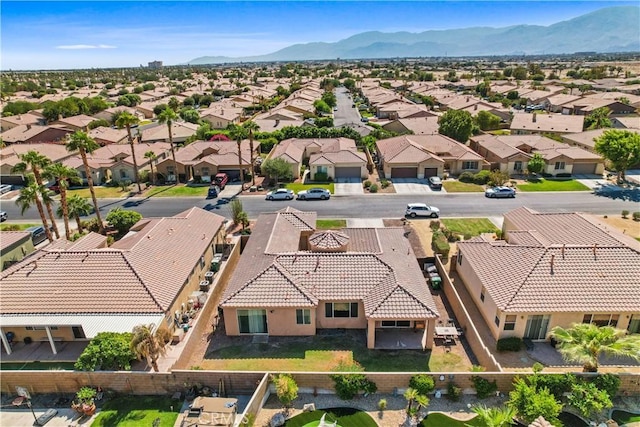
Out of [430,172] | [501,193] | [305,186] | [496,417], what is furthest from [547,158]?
[496,417]

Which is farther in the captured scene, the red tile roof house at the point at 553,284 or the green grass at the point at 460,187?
the green grass at the point at 460,187

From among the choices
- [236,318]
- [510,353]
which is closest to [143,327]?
[236,318]

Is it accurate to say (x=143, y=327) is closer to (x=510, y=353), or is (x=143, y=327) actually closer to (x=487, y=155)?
(x=510, y=353)

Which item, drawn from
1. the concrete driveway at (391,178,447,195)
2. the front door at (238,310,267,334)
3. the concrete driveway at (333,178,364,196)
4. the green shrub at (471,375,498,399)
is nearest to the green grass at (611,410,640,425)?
the green shrub at (471,375,498,399)

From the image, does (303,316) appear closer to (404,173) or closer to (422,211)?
(422,211)

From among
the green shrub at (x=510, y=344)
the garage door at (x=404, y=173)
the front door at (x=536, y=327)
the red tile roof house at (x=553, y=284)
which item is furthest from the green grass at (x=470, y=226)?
the green shrub at (x=510, y=344)

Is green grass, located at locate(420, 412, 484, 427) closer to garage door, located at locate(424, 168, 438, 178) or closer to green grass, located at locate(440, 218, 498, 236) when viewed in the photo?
green grass, located at locate(440, 218, 498, 236)

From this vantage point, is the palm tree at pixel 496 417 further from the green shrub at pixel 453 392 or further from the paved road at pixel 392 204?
the paved road at pixel 392 204
